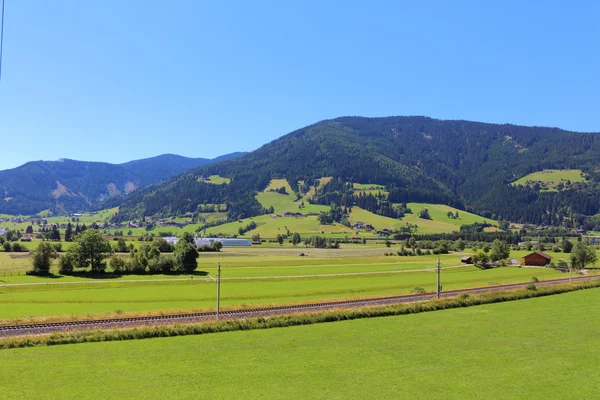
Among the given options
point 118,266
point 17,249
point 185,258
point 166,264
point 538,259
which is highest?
point 185,258

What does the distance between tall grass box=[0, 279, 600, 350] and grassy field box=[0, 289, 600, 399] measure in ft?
4.94

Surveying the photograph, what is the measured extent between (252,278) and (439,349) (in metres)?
54.0

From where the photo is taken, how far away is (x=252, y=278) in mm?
84750

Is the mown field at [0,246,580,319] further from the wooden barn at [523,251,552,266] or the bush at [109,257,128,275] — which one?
the wooden barn at [523,251,552,266]

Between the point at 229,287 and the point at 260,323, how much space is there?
30.8 m

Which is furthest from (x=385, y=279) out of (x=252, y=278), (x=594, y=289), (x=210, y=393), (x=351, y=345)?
(x=210, y=393)

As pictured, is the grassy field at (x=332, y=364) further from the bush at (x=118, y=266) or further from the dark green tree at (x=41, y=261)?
the bush at (x=118, y=266)

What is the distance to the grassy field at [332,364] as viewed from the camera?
2522 cm

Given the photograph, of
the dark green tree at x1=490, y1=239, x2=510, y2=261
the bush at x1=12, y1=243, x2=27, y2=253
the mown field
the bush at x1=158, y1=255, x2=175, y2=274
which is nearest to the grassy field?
the mown field

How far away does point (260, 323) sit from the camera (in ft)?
143

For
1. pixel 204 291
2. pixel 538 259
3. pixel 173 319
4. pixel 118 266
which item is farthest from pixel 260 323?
pixel 538 259

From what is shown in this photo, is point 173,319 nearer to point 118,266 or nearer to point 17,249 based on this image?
point 118,266

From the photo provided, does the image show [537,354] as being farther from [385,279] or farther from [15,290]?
[15,290]

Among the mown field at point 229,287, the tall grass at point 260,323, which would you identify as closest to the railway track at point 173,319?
the tall grass at point 260,323
